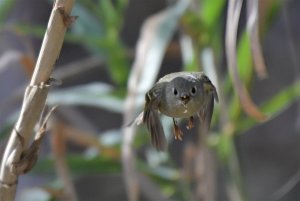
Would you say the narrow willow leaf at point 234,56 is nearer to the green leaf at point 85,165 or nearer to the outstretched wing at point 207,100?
the outstretched wing at point 207,100

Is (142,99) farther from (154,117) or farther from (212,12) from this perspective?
(154,117)

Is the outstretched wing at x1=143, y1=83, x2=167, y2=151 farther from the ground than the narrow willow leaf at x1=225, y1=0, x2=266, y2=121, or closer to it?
closer to it

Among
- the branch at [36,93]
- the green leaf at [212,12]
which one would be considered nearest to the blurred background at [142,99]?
the green leaf at [212,12]

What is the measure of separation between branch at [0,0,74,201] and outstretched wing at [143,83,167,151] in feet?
0.15

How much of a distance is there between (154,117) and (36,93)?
0.19 feet

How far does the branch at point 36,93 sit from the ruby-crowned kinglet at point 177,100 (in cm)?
5

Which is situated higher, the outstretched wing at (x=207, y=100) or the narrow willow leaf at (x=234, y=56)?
the narrow willow leaf at (x=234, y=56)

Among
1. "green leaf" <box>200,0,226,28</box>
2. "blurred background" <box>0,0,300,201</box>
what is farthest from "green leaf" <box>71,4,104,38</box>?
"green leaf" <box>200,0,226,28</box>

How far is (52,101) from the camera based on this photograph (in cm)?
95

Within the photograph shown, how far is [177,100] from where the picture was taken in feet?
0.96

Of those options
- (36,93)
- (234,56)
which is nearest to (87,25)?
(234,56)

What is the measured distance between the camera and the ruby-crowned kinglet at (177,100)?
29cm

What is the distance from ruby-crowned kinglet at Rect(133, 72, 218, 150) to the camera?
29cm

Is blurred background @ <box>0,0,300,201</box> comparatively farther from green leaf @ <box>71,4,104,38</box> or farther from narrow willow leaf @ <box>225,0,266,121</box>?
narrow willow leaf @ <box>225,0,266,121</box>
